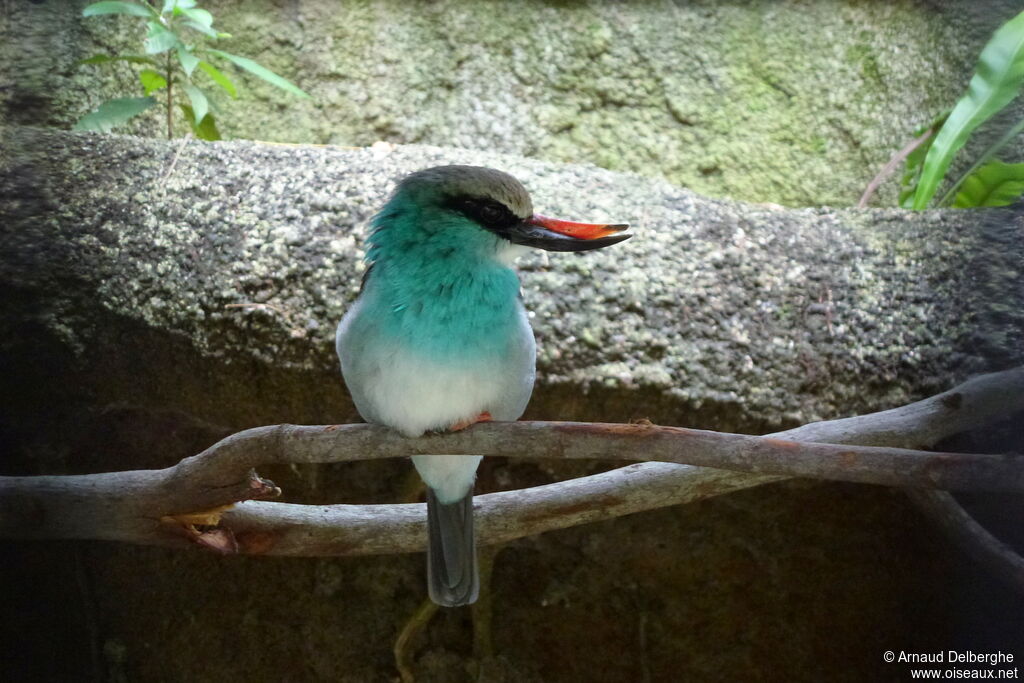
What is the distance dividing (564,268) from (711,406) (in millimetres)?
471

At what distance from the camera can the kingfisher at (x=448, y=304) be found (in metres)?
1.43

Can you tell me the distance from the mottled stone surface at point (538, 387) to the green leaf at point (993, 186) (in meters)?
0.18

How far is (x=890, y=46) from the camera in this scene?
2820 millimetres

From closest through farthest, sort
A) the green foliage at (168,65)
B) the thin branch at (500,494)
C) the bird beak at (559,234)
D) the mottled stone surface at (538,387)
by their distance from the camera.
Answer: the thin branch at (500,494) < the bird beak at (559,234) < the mottled stone surface at (538,387) < the green foliage at (168,65)

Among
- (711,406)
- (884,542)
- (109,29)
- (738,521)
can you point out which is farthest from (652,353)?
(109,29)

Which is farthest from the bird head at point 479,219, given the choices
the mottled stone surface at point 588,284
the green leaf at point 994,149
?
the green leaf at point 994,149

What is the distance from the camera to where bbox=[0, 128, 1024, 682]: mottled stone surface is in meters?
1.88

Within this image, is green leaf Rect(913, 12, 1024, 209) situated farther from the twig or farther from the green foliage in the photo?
the green foliage

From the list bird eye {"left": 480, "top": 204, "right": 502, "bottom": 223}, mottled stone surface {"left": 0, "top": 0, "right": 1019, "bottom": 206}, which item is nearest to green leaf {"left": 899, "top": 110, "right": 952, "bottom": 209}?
mottled stone surface {"left": 0, "top": 0, "right": 1019, "bottom": 206}

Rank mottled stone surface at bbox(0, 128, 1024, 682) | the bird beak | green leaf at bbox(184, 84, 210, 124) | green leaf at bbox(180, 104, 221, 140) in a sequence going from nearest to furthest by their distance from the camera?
the bird beak → mottled stone surface at bbox(0, 128, 1024, 682) → green leaf at bbox(184, 84, 210, 124) → green leaf at bbox(180, 104, 221, 140)

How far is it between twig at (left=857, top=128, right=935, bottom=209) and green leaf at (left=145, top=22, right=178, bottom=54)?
6.86 ft

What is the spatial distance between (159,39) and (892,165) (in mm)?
2176

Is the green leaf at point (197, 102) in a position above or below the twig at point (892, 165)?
above

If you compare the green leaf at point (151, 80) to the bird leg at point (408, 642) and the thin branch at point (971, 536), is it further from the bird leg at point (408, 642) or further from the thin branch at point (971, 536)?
the thin branch at point (971, 536)
